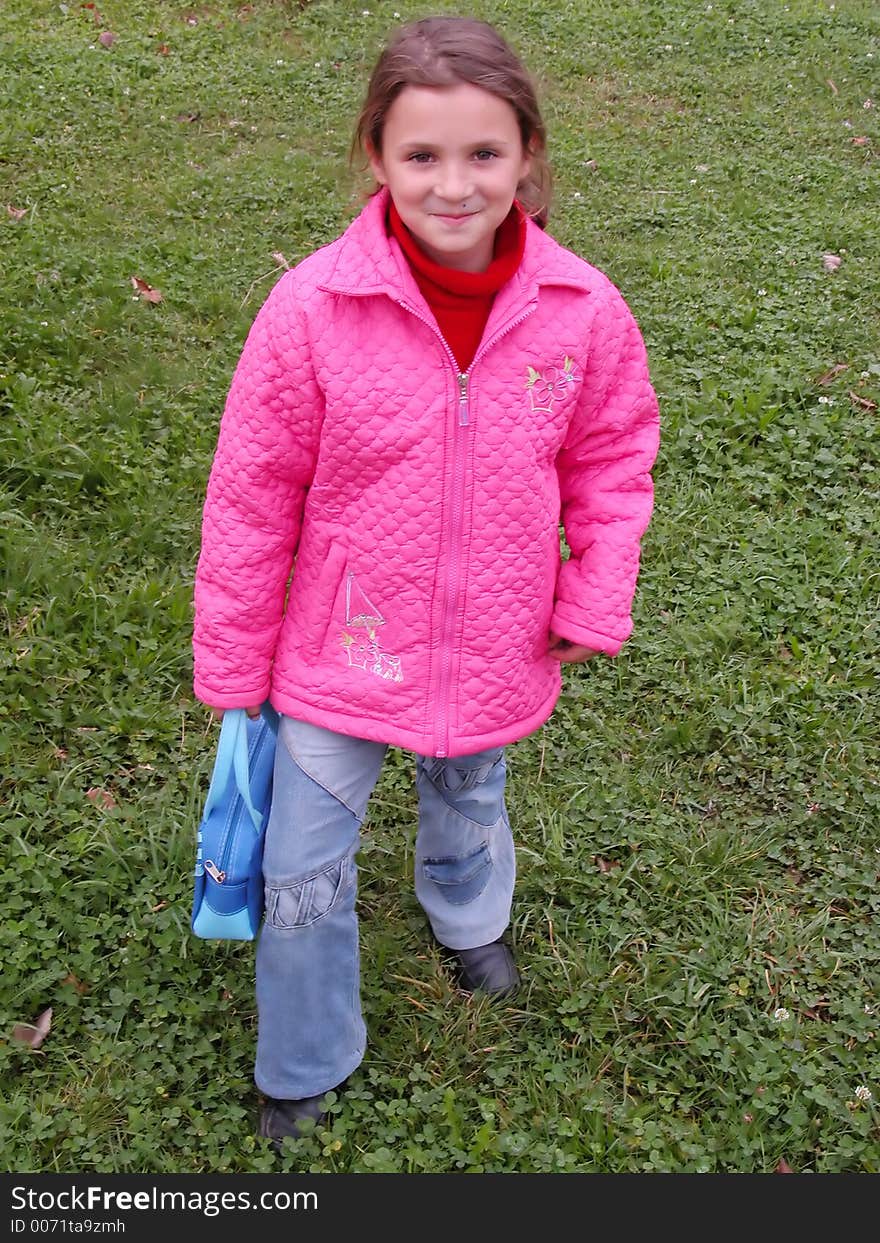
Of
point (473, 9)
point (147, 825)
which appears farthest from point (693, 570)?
point (473, 9)

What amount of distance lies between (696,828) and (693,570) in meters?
1.04

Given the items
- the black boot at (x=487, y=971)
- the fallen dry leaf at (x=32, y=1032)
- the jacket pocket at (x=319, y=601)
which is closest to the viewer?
the jacket pocket at (x=319, y=601)

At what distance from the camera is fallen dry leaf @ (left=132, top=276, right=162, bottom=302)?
479 cm

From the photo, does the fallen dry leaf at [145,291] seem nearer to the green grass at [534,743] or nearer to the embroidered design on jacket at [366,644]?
the green grass at [534,743]

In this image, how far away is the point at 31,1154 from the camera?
7.97 feet

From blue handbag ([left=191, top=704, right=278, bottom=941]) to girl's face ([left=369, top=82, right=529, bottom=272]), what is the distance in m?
0.91

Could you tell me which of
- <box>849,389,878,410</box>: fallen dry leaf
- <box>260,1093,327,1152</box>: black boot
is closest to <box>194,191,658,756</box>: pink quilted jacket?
<box>260,1093,327,1152</box>: black boot

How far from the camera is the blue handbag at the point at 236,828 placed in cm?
216

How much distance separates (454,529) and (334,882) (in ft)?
2.25

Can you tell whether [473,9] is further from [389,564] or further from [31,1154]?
[31,1154]

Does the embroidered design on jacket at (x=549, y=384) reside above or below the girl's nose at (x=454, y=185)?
below

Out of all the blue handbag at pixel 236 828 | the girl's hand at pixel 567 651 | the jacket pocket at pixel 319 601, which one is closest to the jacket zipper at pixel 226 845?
the blue handbag at pixel 236 828

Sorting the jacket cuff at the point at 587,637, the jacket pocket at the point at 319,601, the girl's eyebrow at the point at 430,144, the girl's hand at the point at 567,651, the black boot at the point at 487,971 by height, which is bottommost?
the black boot at the point at 487,971

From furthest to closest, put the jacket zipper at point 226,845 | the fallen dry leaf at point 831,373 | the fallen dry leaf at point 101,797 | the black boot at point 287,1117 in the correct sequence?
the fallen dry leaf at point 831,373, the fallen dry leaf at point 101,797, the black boot at point 287,1117, the jacket zipper at point 226,845
